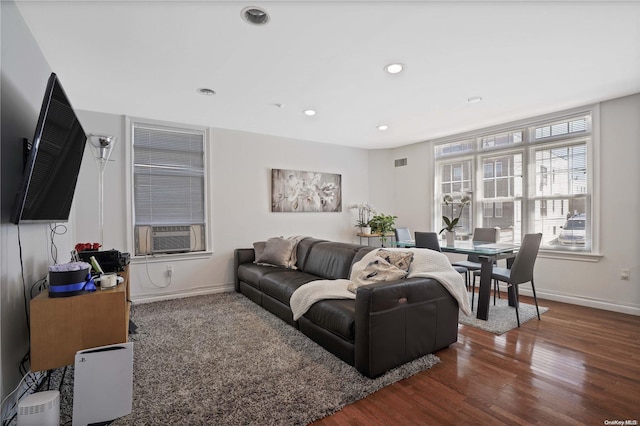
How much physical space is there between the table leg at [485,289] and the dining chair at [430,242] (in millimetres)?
411

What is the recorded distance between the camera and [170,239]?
4.18 m

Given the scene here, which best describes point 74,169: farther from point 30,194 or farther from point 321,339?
point 321,339

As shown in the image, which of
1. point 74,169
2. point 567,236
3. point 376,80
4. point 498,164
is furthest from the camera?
point 498,164

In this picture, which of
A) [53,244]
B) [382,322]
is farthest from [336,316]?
[53,244]

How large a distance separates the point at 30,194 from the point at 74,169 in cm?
79

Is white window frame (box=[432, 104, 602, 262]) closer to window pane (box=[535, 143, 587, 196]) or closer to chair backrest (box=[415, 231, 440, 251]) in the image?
window pane (box=[535, 143, 587, 196])

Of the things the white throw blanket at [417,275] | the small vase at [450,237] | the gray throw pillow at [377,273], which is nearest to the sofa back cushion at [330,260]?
the white throw blanket at [417,275]

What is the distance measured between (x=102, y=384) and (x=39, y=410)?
27 cm

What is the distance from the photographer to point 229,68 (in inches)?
106

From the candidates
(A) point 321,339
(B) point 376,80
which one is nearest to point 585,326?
(A) point 321,339

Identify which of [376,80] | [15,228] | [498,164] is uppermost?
[376,80]

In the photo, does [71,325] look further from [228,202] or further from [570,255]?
[570,255]

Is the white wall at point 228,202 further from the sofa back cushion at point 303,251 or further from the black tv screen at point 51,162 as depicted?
the black tv screen at point 51,162

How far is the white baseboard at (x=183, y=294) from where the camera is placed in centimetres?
396
